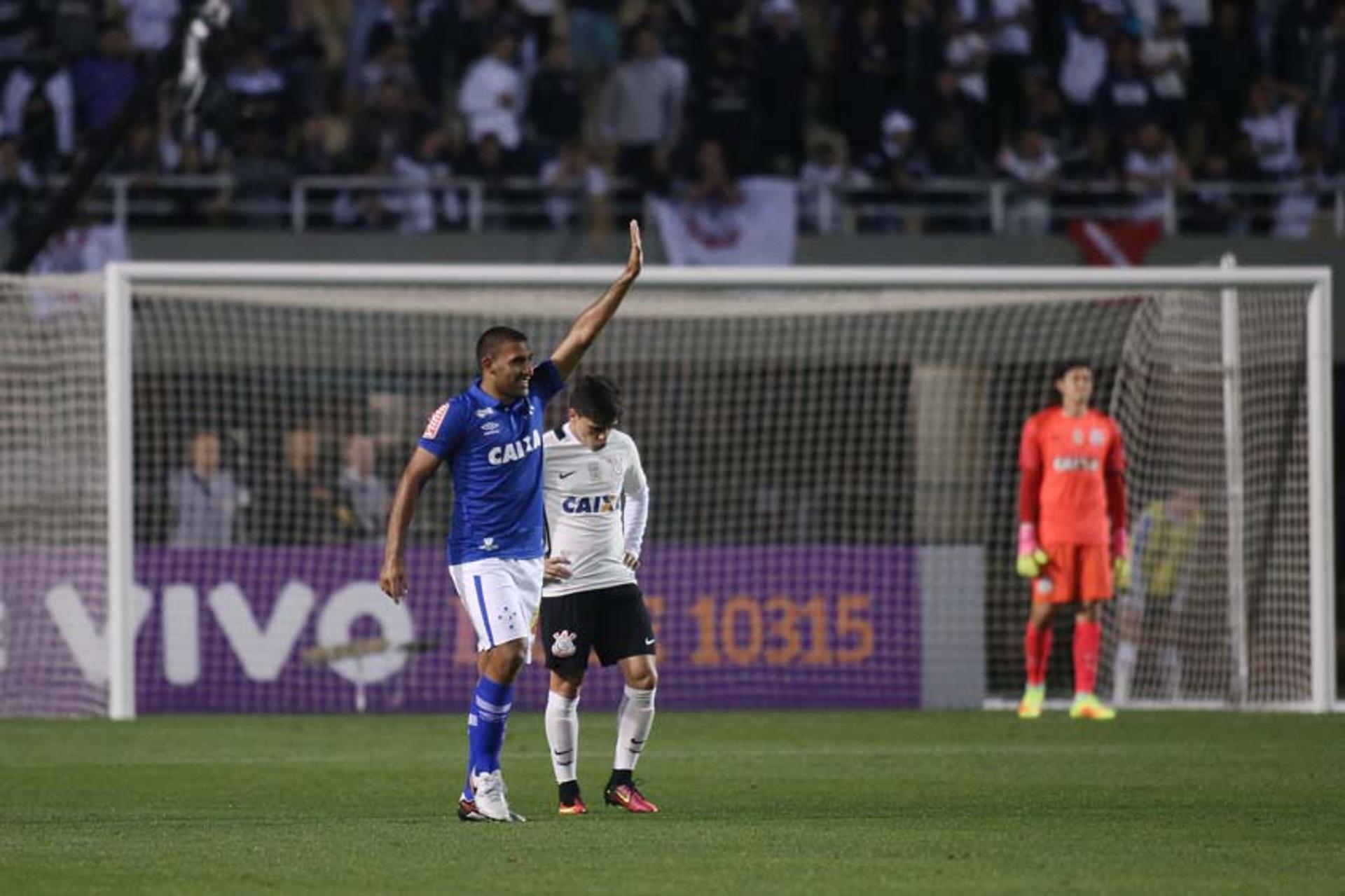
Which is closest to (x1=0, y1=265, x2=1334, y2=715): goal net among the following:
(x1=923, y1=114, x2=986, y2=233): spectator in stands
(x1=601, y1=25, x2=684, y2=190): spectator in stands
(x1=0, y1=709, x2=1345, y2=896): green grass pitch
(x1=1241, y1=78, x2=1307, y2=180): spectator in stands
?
(x1=0, y1=709, x2=1345, y2=896): green grass pitch

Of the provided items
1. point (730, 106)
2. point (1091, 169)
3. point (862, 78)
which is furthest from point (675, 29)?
point (1091, 169)

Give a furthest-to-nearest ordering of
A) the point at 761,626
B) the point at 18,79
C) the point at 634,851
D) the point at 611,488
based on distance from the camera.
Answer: the point at 18,79, the point at 761,626, the point at 611,488, the point at 634,851

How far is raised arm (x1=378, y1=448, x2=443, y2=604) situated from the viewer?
984 centimetres

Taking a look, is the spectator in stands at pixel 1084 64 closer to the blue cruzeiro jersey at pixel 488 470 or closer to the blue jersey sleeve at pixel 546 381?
the blue jersey sleeve at pixel 546 381

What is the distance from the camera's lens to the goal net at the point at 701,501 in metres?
17.9

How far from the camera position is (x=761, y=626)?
18469 millimetres

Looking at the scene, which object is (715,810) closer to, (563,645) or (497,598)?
(563,645)

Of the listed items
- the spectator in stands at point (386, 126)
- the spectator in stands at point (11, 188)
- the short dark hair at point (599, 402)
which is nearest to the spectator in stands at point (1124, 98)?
the spectator in stands at point (386, 126)

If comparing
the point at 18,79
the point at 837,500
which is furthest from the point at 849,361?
the point at 18,79

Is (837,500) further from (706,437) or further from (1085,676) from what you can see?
(1085,676)

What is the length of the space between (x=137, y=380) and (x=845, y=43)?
9154 mm

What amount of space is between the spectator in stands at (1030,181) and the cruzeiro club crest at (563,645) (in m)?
14.2

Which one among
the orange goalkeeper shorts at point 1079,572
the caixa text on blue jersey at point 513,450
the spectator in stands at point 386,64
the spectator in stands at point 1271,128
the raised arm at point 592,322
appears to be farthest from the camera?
the spectator in stands at point 1271,128

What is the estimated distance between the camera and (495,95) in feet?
78.9
